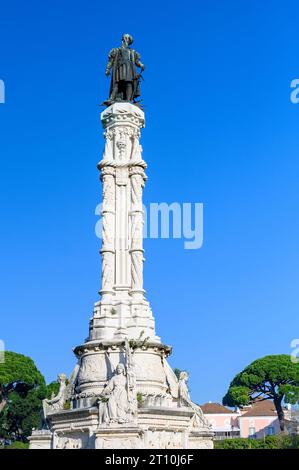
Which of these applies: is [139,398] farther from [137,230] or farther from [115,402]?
[137,230]

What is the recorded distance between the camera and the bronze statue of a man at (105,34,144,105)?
1164 inches

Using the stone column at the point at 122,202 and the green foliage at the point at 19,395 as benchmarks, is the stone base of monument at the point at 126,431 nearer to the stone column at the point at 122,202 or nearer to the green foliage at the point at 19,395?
the stone column at the point at 122,202

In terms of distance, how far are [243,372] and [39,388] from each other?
760 inches

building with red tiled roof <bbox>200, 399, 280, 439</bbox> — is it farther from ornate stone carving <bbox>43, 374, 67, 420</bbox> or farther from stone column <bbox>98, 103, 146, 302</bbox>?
stone column <bbox>98, 103, 146, 302</bbox>

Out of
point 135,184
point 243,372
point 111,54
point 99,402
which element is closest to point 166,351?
point 99,402

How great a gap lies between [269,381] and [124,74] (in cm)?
3803

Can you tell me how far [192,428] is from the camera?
25500 millimetres

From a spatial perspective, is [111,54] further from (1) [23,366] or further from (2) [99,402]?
(1) [23,366]

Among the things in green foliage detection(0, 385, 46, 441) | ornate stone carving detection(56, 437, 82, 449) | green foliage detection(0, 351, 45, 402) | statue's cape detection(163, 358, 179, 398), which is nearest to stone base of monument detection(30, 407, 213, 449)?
ornate stone carving detection(56, 437, 82, 449)

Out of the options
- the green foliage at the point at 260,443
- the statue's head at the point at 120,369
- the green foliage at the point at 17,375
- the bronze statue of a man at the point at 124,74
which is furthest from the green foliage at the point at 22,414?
the statue's head at the point at 120,369

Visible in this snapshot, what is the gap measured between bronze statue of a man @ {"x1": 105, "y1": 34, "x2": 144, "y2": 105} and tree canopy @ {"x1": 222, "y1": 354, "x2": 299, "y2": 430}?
120 ft

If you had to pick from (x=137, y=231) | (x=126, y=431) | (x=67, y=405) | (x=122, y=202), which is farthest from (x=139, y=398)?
(x=122, y=202)
